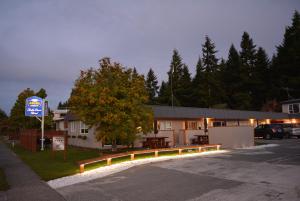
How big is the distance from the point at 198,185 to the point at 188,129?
60.4ft

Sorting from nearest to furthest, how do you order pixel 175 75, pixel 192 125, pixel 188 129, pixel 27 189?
1. pixel 27 189
2. pixel 188 129
3. pixel 192 125
4. pixel 175 75

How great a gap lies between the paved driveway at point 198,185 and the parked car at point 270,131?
1828 centimetres

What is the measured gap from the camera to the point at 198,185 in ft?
27.8

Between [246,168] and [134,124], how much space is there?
8.33 m

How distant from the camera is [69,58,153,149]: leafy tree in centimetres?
1683

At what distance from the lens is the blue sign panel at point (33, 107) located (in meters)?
26.3

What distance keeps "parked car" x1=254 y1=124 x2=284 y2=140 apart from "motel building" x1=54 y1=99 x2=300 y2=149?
2.96 m

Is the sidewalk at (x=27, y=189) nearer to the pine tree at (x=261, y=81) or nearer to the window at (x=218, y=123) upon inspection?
the window at (x=218, y=123)

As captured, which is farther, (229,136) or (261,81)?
(261,81)

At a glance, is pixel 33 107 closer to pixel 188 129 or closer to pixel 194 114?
pixel 188 129

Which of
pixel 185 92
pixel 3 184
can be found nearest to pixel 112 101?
pixel 3 184

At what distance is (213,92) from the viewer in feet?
200

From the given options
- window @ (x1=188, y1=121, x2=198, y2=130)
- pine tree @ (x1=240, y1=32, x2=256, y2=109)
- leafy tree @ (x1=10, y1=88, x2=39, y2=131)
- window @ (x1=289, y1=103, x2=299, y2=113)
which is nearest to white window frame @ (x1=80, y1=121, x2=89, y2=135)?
window @ (x1=188, y1=121, x2=198, y2=130)

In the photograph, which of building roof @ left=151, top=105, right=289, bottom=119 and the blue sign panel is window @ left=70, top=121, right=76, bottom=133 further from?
building roof @ left=151, top=105, right=289, bottom=119
